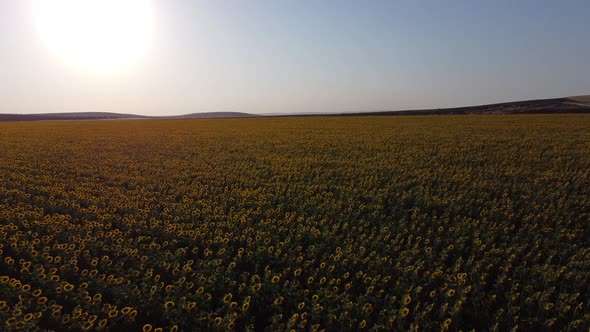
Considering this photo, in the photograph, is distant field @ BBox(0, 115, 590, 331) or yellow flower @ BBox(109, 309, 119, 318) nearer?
yellow flower @ BBox(109, 309, 119, 318)

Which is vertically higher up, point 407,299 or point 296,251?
point 296,251

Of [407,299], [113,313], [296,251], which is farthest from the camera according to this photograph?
[296,251]

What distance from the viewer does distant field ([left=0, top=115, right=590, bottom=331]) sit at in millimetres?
4211

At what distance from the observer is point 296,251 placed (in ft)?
18.7

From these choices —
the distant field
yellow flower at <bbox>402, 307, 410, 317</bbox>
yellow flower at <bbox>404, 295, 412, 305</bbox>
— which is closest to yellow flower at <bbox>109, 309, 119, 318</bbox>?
the distant field

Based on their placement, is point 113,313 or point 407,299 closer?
point 113,313

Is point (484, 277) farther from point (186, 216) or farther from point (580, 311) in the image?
point (186, 216)

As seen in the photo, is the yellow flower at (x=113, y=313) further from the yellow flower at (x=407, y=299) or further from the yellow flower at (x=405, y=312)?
the yellow flower at (x=407, y=299)

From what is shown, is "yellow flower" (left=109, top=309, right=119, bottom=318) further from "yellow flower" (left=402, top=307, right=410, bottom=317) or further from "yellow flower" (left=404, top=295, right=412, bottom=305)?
"yellow flower" (left=404, top=295, right=412, bottom=305)

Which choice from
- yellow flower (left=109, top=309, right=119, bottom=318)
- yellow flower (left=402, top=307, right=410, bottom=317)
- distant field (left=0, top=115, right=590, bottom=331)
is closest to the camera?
yellow flower (left=109, top=309, right=119, bottom=318)

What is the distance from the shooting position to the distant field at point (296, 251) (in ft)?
13.8

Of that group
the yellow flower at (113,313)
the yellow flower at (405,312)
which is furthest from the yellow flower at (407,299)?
the yellow flower at (113,313)

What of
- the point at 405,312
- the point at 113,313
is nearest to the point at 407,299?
the point at 405,312

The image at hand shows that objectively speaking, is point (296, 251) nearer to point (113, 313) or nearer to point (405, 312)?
point (405, 312)
